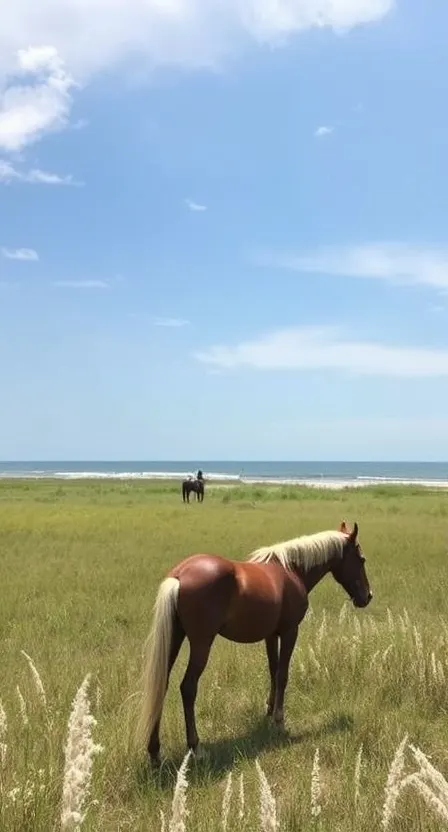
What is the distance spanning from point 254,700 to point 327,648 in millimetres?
1248

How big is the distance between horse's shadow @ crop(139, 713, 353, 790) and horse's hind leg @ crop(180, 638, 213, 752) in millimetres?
159

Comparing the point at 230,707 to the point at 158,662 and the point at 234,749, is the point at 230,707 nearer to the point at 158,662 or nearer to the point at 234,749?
the point at 234,749

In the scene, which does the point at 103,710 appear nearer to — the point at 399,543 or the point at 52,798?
the point at 52,798

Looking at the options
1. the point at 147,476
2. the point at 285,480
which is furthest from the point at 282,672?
the point at 147,476

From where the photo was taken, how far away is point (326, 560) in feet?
23.2

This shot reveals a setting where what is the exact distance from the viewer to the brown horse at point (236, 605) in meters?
5.36

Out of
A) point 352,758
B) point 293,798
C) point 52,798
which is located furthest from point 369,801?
point 52,798

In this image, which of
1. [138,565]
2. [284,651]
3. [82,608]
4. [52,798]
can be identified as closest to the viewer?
[52,798]

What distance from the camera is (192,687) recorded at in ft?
17.8

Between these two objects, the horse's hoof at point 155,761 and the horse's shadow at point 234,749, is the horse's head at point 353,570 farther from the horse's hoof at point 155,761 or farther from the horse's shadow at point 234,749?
the horse's hoof at point 155,761

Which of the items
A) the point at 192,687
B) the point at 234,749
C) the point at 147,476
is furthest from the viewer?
the point at 147,476

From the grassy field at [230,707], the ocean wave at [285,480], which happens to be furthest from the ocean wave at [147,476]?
the grassy field at [230,707]

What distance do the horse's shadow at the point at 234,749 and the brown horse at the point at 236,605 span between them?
0.14m

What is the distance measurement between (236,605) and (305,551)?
1274 mm
